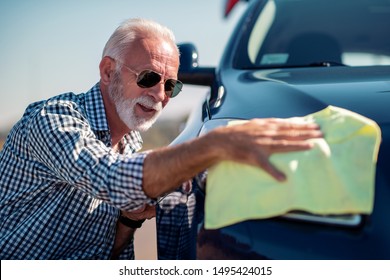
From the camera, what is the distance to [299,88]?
5.78 feet

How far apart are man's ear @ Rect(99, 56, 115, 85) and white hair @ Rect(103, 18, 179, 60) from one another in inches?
0.8

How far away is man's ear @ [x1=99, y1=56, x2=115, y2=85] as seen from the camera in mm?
2340

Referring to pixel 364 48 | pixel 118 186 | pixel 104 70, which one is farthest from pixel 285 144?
pixel 364 48

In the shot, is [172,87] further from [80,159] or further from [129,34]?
[80,159]

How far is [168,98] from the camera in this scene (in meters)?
2.33

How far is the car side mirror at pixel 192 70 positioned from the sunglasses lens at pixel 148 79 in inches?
19.5

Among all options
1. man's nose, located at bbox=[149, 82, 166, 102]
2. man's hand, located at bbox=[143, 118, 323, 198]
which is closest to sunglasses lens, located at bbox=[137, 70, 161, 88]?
man's nose, located at bbox=[149, 82, 166, 102]

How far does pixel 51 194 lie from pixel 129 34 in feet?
2.09

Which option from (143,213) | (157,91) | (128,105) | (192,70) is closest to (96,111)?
(128,105)

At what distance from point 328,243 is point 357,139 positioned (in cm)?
24

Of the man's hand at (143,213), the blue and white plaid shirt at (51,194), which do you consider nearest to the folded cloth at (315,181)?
the blue and white plaid shirt at (51,194)

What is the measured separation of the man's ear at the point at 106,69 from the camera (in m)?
2.34


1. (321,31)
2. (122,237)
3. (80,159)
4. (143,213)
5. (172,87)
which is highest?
(321,31)

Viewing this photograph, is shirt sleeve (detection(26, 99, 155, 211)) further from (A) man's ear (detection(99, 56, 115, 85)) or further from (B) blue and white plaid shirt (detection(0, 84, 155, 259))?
(A) man's ear (detection(99, 56, 115, 85))
